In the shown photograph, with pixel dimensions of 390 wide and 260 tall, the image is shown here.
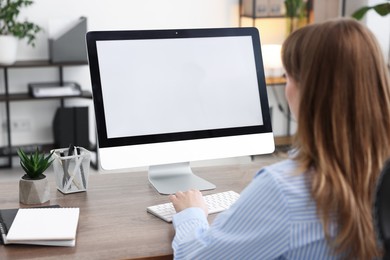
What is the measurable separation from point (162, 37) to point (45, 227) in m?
0.57

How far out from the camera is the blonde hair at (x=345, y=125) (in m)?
0.91

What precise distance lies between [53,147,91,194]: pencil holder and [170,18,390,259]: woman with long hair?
631 mm

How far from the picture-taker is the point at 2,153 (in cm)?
369

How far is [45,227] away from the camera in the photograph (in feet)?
4.02

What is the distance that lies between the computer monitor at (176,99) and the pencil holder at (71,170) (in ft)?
0.20

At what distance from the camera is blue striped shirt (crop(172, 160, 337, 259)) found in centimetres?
91

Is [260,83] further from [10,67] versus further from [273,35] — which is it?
[273,35]

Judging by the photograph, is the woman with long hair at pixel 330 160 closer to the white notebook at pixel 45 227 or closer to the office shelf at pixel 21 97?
the white notebook at pixel 45 227

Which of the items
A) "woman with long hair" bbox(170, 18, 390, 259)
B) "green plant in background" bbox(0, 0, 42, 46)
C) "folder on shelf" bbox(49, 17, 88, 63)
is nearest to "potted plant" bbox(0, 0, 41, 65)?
"green plant in background" bbox(0, 0, 42, 46)

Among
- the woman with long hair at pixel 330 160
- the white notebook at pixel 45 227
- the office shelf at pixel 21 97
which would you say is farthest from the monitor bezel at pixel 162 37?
the office shelf at pixel 21 97

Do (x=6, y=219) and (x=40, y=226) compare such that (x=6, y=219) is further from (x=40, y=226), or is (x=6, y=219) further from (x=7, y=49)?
(x=7, y=49)

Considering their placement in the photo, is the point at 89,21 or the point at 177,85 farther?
the point at 89,21

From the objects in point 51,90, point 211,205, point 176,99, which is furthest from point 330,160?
point 51,90

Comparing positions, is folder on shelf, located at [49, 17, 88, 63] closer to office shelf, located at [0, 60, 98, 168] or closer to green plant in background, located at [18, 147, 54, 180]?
office shelf, located at [0, 60, 98, 168]
